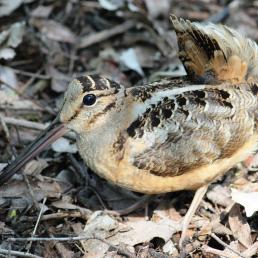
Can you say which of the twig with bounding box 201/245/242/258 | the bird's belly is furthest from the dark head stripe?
the twig with bounding box 201/245/242/258

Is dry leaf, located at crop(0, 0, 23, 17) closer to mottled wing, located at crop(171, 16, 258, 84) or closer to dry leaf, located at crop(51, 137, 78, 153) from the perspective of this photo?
dry leaf, located at crop(51, 137, 78, 153)

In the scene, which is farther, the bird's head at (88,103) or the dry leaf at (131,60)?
the dry leaf at (131,60)

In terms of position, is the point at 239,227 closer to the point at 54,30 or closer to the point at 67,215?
the point at 67,215

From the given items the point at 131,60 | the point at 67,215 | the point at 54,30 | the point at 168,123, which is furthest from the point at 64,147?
the point at 54,30

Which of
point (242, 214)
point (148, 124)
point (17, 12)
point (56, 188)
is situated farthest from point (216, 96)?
point (17, 12)

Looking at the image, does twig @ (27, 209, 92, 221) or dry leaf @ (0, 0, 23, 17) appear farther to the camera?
dry leaf @ (0, 0, 23, 17)

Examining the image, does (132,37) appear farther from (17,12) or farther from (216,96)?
(216,96)

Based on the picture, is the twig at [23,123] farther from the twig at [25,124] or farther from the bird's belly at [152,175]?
the bird's belly at [152,175]

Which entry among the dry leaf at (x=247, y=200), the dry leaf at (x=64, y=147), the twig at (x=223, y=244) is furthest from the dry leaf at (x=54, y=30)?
the twig at (x=223, y=244)
